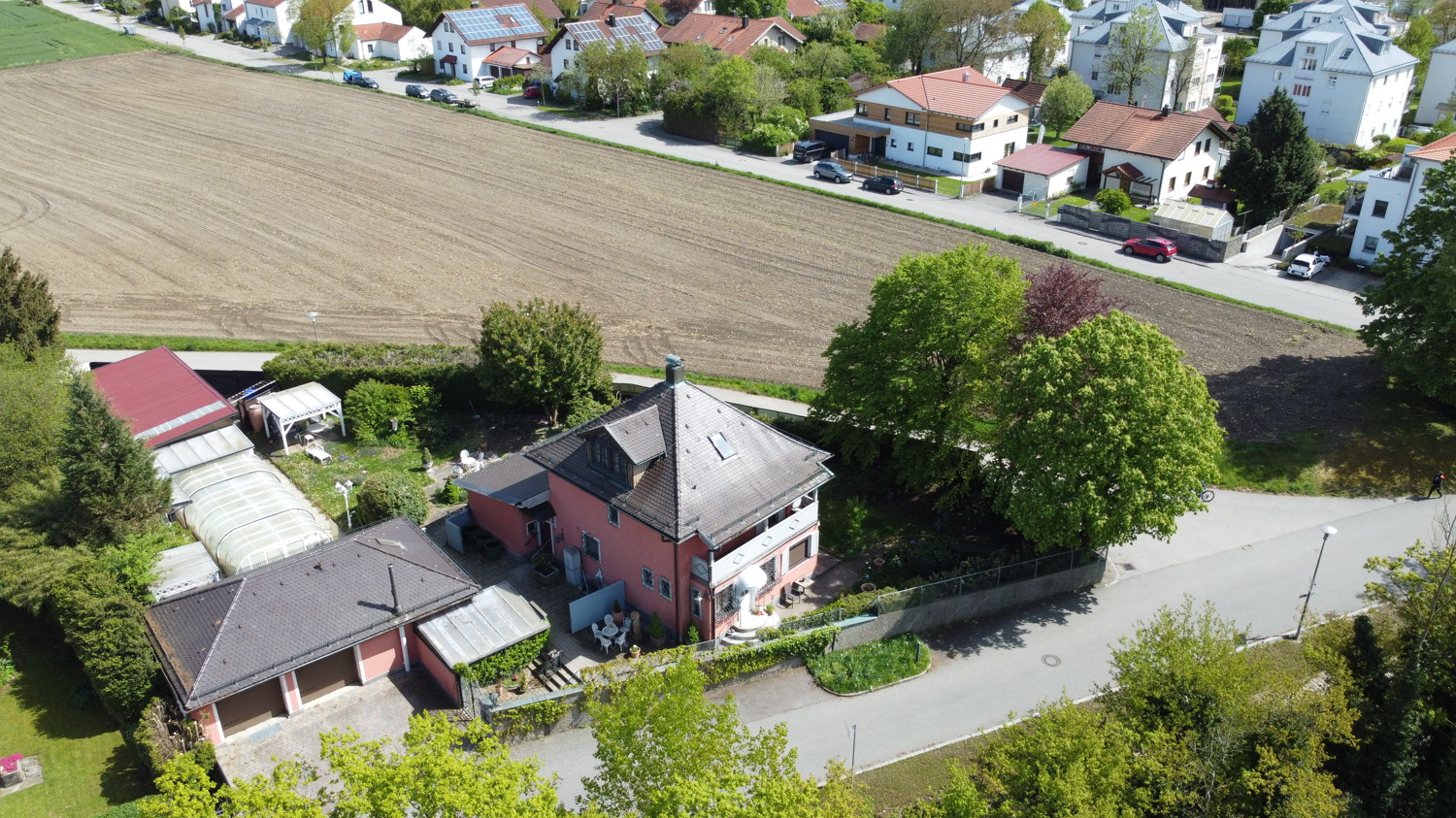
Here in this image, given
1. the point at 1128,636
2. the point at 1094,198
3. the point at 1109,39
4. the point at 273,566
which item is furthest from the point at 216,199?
the point at 1109,39

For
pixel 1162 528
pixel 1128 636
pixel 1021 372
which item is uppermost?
pixel 1021 372

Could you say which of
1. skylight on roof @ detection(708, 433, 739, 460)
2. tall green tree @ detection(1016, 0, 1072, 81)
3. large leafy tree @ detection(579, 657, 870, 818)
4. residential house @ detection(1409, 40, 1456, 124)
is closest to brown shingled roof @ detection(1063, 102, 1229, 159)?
tall green tree @ detection(1016, 0, 1072, 81)

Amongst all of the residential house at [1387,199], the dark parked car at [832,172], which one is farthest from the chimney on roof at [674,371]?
the residential house at [1387,199]

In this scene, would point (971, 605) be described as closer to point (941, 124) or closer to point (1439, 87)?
point (941, 124)

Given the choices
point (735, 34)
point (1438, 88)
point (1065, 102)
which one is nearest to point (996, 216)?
point (1065, 102)

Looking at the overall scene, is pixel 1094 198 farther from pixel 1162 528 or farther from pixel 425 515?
pixel 425 515

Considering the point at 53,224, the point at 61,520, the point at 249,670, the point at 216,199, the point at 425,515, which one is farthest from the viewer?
the point at 216,199

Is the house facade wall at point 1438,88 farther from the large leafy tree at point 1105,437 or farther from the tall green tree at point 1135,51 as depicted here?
the large leafy tree at point 1105,437
